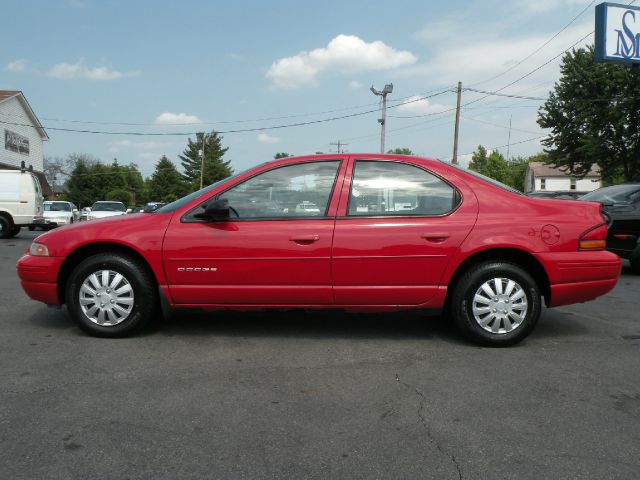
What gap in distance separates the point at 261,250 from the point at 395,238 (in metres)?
1.04

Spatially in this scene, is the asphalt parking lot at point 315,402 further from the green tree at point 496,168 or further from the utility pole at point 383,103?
the green tree at point 496,168

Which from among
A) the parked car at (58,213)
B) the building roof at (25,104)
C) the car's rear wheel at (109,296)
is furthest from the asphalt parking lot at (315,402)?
the building roof at (25,104)

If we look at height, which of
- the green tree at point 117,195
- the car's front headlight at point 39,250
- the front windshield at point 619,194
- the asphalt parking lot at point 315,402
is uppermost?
the green tree at point 117,195

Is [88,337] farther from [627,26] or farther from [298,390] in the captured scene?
[627,26]

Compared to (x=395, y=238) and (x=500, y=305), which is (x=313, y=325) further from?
(x=500, y=305)

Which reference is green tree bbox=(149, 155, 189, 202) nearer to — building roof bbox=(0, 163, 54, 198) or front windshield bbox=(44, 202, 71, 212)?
building roof bbox=(0, 163, 54, 198)

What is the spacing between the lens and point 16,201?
16141 mm

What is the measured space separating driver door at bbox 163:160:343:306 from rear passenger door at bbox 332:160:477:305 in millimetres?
141

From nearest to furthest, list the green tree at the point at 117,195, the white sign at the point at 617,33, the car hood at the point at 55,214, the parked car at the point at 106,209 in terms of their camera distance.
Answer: the white sign at the point at 617,33 → the car hood at the point at 55,214 → the parked car at the point at 106,209 → the green tree at the point at 117,195

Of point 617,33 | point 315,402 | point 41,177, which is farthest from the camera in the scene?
point 41,177

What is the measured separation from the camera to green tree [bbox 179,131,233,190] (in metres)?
86.6

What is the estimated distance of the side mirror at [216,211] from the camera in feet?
14.0

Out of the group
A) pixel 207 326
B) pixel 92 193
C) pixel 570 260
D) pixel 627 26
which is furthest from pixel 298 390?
pixel 92 193

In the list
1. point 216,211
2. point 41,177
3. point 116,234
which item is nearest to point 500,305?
point 216,211
